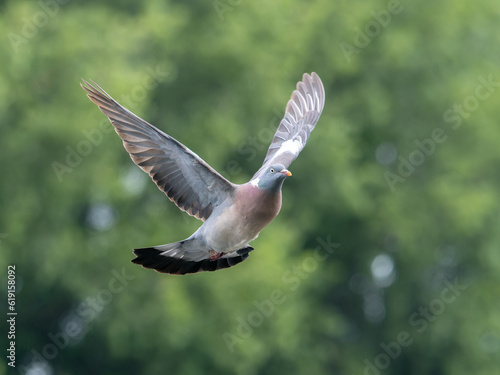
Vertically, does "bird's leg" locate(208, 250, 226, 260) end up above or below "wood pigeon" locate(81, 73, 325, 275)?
below

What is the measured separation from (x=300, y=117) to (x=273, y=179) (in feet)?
8.50

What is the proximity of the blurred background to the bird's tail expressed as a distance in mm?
10089

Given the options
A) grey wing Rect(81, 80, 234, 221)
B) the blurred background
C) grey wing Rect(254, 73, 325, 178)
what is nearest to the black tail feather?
grey wing Rect(81, 80, 234, 221)

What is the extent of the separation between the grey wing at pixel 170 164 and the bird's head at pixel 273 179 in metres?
0.41

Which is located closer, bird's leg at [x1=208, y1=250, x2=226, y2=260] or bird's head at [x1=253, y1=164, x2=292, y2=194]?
bird's head at [x1=253, y1=164, x2=292, y2=194]

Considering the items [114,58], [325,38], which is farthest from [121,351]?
[325,38]

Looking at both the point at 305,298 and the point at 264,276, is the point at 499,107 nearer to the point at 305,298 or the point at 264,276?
the point at 305,298

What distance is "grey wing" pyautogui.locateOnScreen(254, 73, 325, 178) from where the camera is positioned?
37.2 feet

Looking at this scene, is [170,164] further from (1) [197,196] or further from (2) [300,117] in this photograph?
(2) [300,117]

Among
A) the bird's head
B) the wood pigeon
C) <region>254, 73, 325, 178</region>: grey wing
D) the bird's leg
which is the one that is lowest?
the bird's leg

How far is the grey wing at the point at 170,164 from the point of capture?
927 cm

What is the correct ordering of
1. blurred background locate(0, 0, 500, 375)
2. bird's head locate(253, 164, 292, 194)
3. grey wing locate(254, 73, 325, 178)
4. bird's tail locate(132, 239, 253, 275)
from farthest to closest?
blurred background locate(0, 0, 500, 375)
grey wing locate(254, 73, 325, 178)
bird's tail locate(132, 239, 253, 275)
bird's head locate(253, 164, 292, 194)

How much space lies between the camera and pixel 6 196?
2014 centimetres

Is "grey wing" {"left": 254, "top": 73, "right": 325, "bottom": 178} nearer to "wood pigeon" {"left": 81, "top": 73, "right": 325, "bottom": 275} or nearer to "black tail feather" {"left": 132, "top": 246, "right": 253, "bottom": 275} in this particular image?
"wood pigeon" {"left": 81, "top": 73, "right": 325, "bottom": 275}
